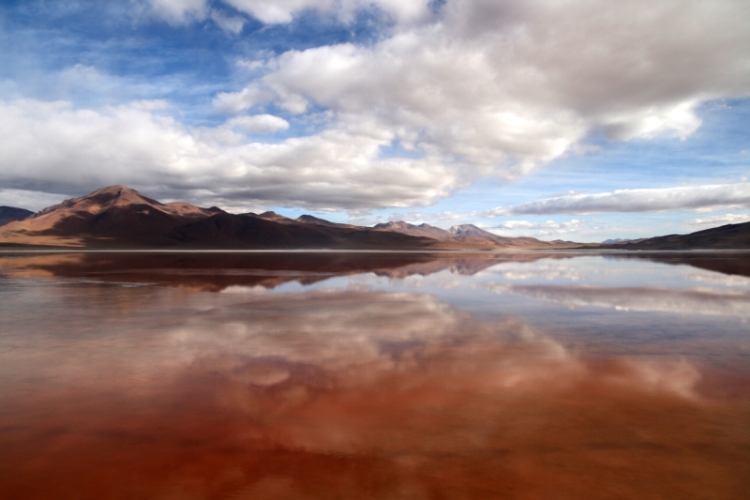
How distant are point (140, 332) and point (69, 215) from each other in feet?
581

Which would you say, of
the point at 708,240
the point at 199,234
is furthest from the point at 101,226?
the point at 708,240

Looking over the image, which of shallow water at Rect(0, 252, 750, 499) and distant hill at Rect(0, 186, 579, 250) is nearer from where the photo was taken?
shallow water at Rect(0, 252, 750, 499)

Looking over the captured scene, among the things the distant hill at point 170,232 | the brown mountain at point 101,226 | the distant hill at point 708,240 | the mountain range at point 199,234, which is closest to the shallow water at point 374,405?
the mountain range at point 199,234

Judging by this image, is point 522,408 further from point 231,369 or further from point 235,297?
point 235,297

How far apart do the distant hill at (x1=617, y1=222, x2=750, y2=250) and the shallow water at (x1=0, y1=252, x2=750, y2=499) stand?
125m

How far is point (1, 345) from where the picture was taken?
9.30m

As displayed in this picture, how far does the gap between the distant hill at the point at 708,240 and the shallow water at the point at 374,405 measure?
125 meters

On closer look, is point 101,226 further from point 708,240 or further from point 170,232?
point 708,240

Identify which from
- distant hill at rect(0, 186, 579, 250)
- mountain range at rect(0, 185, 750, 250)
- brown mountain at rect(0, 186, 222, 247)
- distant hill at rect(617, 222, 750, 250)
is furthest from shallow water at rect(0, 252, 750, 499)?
distant hill at rect(617, 222, 750, 250)

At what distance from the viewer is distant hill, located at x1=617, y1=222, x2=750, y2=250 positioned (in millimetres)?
115500

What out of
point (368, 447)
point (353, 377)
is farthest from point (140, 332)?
point (368, 447)

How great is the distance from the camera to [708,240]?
124812 millimetres

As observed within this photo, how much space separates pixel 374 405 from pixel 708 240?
15252 centimetres

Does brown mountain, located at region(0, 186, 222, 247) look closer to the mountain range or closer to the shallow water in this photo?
the mountain range
